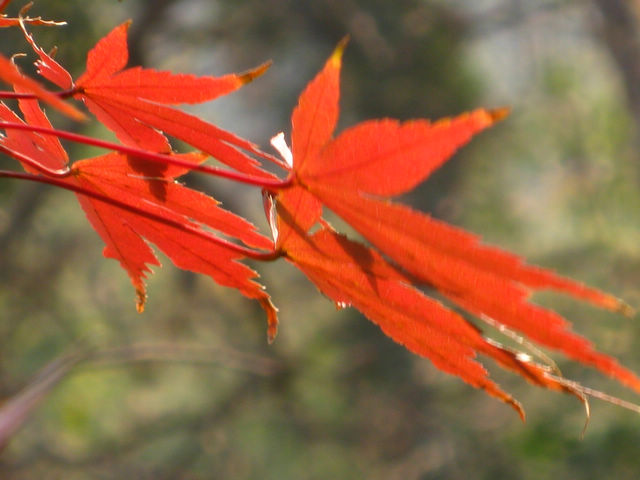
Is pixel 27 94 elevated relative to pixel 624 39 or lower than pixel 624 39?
elevated

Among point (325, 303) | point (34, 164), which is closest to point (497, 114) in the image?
point (34, 164)

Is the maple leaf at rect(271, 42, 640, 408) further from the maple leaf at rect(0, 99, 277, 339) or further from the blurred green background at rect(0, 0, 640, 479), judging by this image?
the blurred green background at rect(0, 0, 640, 479)

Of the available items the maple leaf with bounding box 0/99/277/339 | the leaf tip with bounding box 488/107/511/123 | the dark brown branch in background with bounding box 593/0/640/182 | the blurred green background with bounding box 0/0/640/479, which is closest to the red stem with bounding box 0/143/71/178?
the maple leaf with bounding box 0/99/277/339

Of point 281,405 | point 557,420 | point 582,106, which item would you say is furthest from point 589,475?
point 582,106

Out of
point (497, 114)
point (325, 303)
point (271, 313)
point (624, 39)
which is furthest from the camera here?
point (325, 303)

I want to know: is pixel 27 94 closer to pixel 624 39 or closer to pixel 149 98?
pixel 149 98

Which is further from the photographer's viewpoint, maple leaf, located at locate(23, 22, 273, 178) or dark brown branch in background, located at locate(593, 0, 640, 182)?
dark brown branch in background, located at locate(593, 0, 640, 182)

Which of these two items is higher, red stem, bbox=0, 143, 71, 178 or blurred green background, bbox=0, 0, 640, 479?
red stem, bbox=0, 143, 71, 178

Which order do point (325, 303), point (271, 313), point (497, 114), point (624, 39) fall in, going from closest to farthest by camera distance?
point (497, 114), point (271, 313), point (624, 39), point (325, 303)
